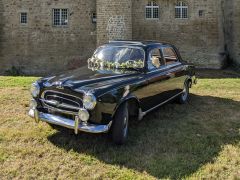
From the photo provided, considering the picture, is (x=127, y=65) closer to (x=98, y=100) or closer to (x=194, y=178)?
→ (x=98, y=100)

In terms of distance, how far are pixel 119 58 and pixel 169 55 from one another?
1.72 m

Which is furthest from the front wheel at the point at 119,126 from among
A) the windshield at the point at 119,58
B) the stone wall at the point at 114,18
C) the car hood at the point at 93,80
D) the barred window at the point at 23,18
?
the barred window at the point at 23,18

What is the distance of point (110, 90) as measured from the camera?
5.20m

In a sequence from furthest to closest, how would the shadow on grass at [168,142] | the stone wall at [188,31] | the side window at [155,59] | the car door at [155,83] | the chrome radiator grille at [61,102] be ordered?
the stone wall at [188,31]
the side window at [155,59]
the car door at [155,83]
the chrome radiator grille at [61,102]
the shadow on grass at [168,142]

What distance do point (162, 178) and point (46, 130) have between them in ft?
8.82

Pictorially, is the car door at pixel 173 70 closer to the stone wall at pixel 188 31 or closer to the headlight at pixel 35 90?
the headlight at pixel 35 90

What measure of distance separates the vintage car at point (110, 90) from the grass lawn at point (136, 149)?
392mm

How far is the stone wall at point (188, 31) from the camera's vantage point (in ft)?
62.2

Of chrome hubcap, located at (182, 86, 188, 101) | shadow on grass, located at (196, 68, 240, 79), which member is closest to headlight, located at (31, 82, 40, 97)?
chrome hubcap, located at (182, 86, 188, 101)

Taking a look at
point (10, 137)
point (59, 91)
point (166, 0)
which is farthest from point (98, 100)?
point (166, 0)

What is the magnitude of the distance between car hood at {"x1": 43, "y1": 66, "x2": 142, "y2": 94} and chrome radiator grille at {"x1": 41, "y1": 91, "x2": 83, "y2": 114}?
0.14 meters

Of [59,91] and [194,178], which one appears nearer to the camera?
[194,178]

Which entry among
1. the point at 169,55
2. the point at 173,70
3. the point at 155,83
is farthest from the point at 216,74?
→ the point at 155,83

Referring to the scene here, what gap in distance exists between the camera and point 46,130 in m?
6.07
